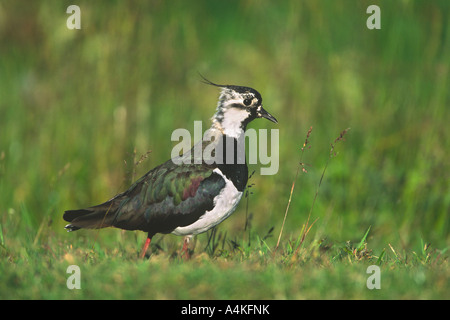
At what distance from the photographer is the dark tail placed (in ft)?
18.3

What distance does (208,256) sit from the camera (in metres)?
5.61

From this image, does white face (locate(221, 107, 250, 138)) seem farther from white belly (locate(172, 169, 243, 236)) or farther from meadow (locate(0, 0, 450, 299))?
meadow (locate(0, 0, 450, 299))

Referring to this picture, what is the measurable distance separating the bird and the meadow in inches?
68.8

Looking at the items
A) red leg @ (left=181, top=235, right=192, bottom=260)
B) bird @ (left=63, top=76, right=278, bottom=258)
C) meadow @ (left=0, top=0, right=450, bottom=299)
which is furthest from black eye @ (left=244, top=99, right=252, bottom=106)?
meadow @ (left=0, top=0, right=450, bottom=299)

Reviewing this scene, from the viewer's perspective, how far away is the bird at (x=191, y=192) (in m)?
5.37

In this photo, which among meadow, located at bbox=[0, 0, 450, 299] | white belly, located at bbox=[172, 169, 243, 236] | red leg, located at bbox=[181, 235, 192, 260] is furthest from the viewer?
meadow, located at bbox=[0, 0, 450, 299]

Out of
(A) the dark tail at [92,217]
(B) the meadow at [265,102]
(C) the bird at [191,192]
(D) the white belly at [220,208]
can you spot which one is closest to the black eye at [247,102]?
(C) the bird at [191,192]

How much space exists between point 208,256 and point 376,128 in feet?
12.0

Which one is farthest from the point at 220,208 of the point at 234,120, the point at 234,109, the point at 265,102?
the point at 265,102

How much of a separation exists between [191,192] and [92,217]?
0.95 metres

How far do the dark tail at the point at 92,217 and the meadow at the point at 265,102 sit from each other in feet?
5.49

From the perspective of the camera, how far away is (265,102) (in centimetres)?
891

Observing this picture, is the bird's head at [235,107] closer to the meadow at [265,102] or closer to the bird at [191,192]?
the bird at [191,192]

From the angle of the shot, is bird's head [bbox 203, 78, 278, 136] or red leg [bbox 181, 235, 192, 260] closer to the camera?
red leg [bbox 181, 235, 192, 260]
